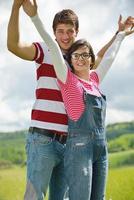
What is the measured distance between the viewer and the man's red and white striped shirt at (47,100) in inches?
149

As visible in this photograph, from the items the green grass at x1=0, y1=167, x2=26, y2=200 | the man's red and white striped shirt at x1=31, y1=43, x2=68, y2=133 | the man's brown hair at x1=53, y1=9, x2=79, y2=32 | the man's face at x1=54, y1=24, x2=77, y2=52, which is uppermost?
the man's brown hair at x1=53, y1=9, x2=79, y2=32

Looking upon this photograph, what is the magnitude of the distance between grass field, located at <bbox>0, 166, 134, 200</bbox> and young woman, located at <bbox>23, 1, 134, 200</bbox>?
185 inches

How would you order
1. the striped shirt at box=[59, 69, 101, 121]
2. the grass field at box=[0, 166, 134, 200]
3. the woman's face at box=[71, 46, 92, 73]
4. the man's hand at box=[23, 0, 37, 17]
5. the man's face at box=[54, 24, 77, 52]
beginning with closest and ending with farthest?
the man's hand at box=[23, 0, 37, 17] → the striped shirt at box=[59, 69, 101, 121] → the woman's face at box=[71, 46, 92, 73] → the man's face at box=[54, 24, 77, 52] → the grass field at box=[0, 166, 134, 200]

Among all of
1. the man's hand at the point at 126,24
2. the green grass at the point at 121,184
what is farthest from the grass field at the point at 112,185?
the man's hand at the point at 126,24

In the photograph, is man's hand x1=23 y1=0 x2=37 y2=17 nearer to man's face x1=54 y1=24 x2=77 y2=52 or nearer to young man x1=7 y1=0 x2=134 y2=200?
young man x1=7 y1=0 x2=134 y2=200

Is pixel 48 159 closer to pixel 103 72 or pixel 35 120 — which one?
pixel 35 120

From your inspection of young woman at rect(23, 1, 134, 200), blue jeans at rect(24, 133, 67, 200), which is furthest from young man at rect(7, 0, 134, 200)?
young woman at rect(23, 1, 134, 200)

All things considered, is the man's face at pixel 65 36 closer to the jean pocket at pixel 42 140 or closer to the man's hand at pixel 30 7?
the man's hand at pixel 30 7

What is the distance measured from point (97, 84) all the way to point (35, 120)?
0.46m

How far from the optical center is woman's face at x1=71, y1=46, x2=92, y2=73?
3.78 meters

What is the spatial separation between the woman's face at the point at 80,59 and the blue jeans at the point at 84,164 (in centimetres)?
44

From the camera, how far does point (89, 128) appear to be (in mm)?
3645

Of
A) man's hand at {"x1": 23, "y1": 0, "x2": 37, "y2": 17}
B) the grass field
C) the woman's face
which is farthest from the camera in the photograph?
the grass field

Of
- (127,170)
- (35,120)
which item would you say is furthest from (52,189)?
(127,170)
